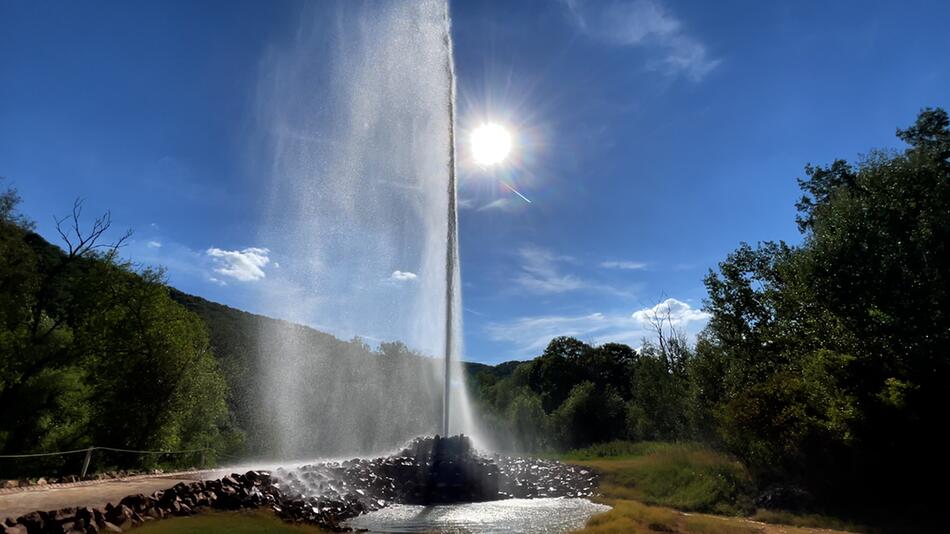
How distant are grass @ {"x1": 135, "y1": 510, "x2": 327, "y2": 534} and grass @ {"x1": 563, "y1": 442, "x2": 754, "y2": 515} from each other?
54.9 ft

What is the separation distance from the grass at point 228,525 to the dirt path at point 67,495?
58.6 inches

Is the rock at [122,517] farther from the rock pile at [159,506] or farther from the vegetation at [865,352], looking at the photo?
the vegetation at [865,352]

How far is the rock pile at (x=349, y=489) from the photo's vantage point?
1105 centimetres

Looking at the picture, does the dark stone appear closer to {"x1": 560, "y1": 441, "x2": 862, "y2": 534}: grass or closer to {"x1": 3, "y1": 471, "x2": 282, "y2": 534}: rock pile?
{"x1": 560, "y1": 441, "x2": 862, "y2": 534}: grass

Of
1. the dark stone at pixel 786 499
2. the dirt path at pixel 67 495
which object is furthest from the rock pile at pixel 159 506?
the dark stone at pixel 786 499

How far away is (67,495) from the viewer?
12.7 meters

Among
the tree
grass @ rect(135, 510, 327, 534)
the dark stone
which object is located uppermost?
the tree

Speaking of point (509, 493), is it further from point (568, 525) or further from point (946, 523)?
point (946, 523)

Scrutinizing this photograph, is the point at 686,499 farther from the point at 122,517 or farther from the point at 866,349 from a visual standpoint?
the point at 122,517

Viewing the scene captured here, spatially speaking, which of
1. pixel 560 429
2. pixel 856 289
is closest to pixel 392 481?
pixel 856 289

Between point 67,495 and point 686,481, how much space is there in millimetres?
24401

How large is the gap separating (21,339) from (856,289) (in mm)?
40761

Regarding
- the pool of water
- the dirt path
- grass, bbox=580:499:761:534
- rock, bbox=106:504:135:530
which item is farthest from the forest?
rock, bbox=106:504:135:530

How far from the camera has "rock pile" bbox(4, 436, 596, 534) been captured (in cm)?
1105
